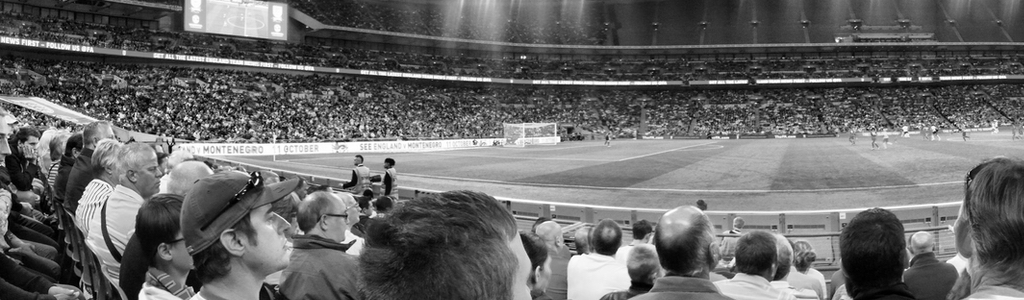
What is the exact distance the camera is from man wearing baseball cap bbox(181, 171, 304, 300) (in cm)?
289

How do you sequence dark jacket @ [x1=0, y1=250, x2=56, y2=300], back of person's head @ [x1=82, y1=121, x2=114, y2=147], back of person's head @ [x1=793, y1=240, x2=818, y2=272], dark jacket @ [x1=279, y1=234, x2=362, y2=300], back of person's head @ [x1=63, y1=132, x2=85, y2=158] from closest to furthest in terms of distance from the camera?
1. dark jacket @ [x1=279, y1=234, x2=362, y2=300]
2. dark jacket @ [x1=0, y1=250, x2=56, y2=300]
3. back of person's head @ [x1=793, y1=240, x2=818, y2=272]
4. back of person's head @ [x1=82, y1=121, x2=114, y2=147]
5. back of person's head @ [x1=63, y1=132, x2=85, y2=158]

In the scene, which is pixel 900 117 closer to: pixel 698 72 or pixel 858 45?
pixel 858 45

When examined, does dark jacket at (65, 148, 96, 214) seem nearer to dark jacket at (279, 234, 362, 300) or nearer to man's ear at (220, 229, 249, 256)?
dark jacket at (279, 234, 362, 300)

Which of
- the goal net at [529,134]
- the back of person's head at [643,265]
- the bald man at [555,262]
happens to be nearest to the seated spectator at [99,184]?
the bald man at [555,262]

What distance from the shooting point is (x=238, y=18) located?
2319 inches

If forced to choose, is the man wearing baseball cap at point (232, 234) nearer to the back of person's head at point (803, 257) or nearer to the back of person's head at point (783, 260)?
the back of person's head at point (783, 260)

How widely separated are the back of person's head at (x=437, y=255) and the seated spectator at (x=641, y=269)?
294 cm

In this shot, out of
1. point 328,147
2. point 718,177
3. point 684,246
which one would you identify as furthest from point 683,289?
point 328,147

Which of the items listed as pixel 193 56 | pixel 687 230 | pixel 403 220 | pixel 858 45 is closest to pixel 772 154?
pixel 687 230

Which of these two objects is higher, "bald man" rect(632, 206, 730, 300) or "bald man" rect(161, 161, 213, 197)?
"bald man" rect(161, 161, 213, 197)

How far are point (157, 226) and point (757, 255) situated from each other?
3708 millimetres

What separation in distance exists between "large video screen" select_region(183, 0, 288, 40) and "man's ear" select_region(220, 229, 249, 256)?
60.6 m

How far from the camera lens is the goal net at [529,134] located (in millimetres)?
61312

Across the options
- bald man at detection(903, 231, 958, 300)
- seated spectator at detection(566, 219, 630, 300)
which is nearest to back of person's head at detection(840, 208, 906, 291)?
bald man at detection(903, 231, 958, 300)
